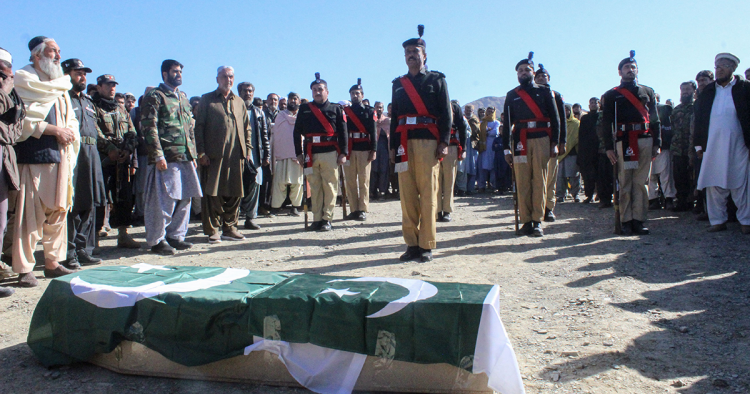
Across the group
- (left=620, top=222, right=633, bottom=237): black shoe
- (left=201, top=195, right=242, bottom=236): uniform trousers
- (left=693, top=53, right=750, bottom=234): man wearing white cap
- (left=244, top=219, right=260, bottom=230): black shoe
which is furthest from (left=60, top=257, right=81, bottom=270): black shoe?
(left=693, top=53, right=750, bottom=234): man wearing white cap

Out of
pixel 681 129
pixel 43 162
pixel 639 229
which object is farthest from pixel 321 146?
pixel 681 129

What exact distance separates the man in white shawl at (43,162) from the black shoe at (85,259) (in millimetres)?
619

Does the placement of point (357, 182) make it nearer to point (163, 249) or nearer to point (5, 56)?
point (163, 249)

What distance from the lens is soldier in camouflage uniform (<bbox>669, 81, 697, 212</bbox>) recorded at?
898cm

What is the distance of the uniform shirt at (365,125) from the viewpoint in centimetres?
926

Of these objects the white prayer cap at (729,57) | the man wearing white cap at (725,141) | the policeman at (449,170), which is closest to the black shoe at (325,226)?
the policeman at (449,170)

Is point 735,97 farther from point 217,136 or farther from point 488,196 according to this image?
point 488,196

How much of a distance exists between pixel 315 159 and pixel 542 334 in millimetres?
5231

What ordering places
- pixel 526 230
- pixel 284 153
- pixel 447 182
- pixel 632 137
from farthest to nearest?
pixel 284 153 < pixel 447 182 < pixel 526 230 < pixel 632 137

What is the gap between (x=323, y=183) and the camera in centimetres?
812

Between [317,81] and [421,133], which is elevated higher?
[317,81]

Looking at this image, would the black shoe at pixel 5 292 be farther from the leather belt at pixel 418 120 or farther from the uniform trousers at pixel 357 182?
the uniform trousers at pixel 357 182

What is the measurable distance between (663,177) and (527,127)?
12.9ft

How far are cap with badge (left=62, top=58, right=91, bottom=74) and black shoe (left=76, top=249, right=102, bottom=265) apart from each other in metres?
1.92
